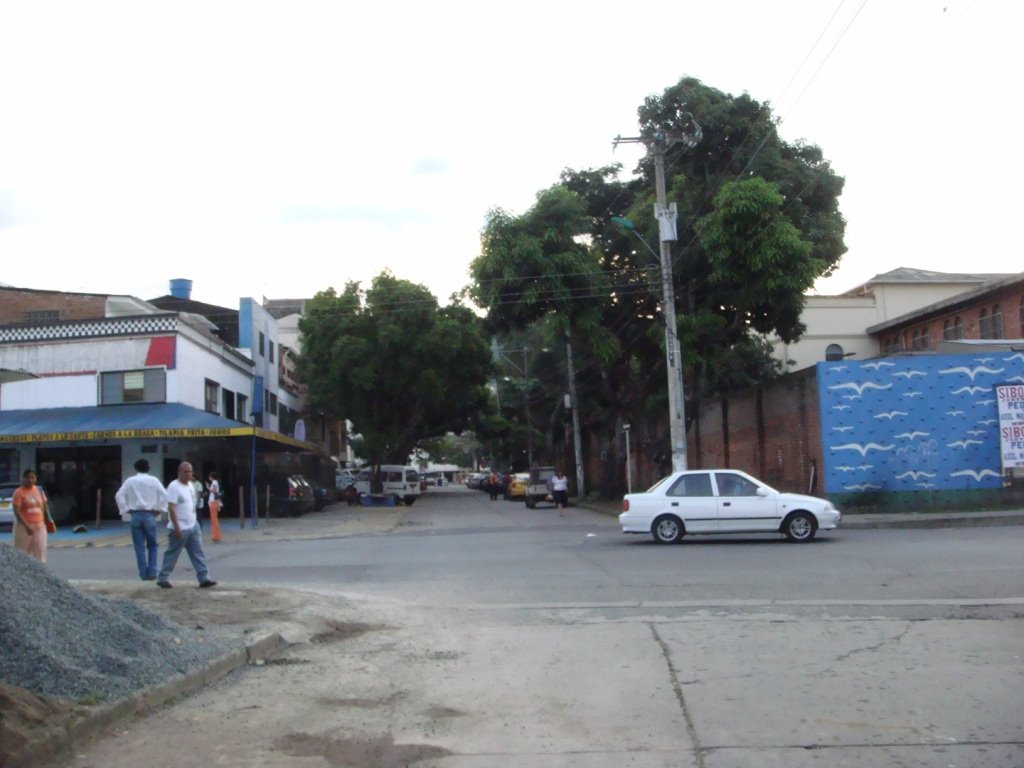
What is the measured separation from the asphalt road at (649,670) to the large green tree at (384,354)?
36324 mm

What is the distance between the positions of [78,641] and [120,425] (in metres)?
25.2

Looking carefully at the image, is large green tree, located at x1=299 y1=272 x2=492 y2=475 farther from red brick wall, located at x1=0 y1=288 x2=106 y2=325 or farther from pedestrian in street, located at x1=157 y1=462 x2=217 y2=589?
pedestrian in street, located at x1=157 y1=462 x2=217 y2=589

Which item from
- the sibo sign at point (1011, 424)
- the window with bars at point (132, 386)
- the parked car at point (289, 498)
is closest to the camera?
the sibo sign at point (1011, 424)

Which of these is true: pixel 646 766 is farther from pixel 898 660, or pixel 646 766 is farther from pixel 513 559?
pixel 513 559

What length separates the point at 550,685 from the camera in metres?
8.30

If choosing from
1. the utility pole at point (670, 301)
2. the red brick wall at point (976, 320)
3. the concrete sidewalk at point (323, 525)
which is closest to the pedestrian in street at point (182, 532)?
the concrete sidewalk at point (323, 525)

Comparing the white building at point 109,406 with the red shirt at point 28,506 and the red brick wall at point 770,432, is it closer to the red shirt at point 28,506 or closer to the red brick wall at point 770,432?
the red brick wall at point 770,432

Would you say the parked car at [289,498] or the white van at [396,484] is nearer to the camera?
the parked car at [289,498]

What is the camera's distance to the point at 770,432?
34.0 metres

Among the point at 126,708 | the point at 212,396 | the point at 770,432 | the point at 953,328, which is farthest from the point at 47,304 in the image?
the point at 126,708

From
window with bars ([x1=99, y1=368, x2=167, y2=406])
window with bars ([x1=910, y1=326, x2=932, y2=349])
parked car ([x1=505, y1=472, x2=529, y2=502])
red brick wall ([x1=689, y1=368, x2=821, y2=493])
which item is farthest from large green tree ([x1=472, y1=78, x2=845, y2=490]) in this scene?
parked car ([x1=505, y1=472, x2=529, y2=502])

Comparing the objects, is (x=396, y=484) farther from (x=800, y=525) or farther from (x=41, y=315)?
(x=800, y=525)

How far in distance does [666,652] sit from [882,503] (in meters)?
20.9

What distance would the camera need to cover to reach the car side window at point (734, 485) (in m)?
20.0
